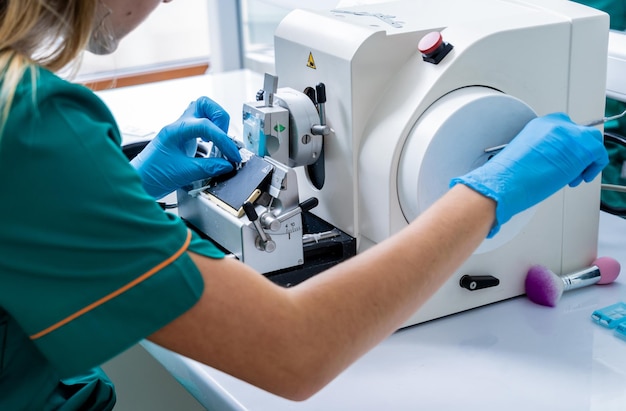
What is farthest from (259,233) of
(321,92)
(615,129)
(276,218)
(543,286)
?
(615,129)

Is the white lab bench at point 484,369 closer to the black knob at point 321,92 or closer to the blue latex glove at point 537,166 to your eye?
the blue latex glove at point 537,166

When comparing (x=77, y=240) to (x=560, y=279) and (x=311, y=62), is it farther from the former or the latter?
(x=560, y=279)

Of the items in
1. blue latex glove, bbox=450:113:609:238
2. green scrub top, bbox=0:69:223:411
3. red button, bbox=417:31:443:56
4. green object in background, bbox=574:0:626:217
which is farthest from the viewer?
green object in background, bbox=574:0:626:217

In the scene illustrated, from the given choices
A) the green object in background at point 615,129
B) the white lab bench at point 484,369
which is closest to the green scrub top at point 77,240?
the white lab bench at point 484,369

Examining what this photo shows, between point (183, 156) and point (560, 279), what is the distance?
2.23ft

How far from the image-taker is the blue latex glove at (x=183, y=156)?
1.33 m

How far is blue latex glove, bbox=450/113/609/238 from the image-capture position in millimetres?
997

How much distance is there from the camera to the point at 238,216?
48.4 inches

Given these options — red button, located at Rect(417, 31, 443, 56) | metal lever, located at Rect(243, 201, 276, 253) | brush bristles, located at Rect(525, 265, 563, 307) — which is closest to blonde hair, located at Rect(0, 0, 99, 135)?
metal lever, located at Rect(243, 201, 276, 253)

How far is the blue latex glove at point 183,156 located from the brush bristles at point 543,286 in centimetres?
53

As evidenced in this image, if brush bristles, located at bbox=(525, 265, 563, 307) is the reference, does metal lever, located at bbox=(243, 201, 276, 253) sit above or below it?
above

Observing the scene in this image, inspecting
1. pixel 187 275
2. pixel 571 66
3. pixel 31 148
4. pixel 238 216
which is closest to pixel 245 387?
pixel 238 216

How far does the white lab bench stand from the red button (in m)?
0.43

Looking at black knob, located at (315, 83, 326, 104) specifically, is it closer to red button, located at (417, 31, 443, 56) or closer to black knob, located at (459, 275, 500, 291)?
red button, located at (417, 31, 443, 56)
